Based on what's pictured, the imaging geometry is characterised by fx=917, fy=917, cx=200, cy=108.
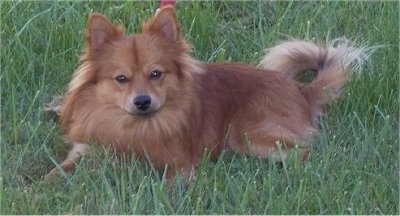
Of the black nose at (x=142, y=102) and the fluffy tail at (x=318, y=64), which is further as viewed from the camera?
the fluffy tail at (x=318, y=64)

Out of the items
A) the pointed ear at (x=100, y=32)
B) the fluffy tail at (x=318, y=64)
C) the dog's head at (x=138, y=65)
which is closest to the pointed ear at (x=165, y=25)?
the dog's head at (x=138, y=65)

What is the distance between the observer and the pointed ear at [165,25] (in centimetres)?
450

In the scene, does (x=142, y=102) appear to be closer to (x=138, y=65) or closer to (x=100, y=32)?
(x=138, y=65)

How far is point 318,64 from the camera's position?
17.4 ft

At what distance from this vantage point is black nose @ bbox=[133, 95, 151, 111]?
4.36 meters

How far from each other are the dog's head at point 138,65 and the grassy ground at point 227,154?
0.32 meters

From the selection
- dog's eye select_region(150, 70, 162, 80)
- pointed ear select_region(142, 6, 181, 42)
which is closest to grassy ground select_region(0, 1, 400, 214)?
dog's eye select_region(150, 70, 162, 80)

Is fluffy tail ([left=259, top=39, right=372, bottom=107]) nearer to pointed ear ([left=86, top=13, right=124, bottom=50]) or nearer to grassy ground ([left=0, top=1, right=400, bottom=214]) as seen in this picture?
grassy ground ([left=0, top=1, right=400, bottom=214])

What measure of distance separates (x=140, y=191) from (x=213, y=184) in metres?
0.38

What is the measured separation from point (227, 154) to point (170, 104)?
1.41 feet

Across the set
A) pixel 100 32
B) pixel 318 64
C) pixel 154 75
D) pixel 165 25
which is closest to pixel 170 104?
pixel 154 75

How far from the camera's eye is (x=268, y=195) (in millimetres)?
4207

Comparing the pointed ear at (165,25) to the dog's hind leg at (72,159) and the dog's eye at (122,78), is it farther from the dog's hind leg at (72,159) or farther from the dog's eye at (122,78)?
the dog's hind leg at (72,159)

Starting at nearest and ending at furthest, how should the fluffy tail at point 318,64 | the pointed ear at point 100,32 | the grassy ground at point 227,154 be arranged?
the grassy ground at point 227,154, the pointed ear at point 100,32, the fluffy tail at point 318,64
